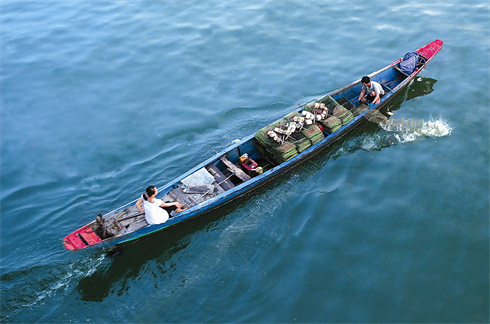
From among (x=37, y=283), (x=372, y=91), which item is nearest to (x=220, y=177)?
(x=37, y=283)

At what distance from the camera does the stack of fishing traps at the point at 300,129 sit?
12695 millimetres

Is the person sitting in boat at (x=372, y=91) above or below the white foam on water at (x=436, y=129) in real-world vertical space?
above

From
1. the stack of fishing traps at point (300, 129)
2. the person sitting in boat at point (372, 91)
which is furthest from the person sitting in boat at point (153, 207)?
A: the person sitting in boat at point (372, 91)

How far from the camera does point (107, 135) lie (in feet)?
51.4

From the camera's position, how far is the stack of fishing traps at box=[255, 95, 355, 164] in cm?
1270

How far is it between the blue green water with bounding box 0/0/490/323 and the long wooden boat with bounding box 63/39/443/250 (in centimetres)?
79

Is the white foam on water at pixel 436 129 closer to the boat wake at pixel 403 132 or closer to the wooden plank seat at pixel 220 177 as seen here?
the boat wake at pixel 403 132

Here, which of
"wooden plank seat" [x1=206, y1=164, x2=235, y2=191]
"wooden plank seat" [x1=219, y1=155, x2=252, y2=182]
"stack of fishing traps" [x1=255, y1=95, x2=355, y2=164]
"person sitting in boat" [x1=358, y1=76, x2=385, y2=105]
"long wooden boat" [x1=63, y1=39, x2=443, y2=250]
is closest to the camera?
"long wooden boat" [x1=63, y1=39, x2=443, y2=250]

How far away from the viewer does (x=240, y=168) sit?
517 inches

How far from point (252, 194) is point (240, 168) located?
111 centimetres

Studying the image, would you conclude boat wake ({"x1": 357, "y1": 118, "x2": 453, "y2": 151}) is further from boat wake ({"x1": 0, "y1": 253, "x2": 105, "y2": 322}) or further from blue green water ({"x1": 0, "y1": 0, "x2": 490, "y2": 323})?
boat wake ({"x1": 0, "y1": 253, "x2": 105, "y2": 322})

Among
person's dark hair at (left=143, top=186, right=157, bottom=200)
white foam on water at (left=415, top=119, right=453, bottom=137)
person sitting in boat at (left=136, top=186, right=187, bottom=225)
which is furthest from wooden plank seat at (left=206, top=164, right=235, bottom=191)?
white foam on water at (left=415, top=119, right=453, bottom=137)

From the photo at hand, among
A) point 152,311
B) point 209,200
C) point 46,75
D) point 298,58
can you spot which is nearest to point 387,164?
point 209,200

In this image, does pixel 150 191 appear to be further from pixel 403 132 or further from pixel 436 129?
pixel 436 129
